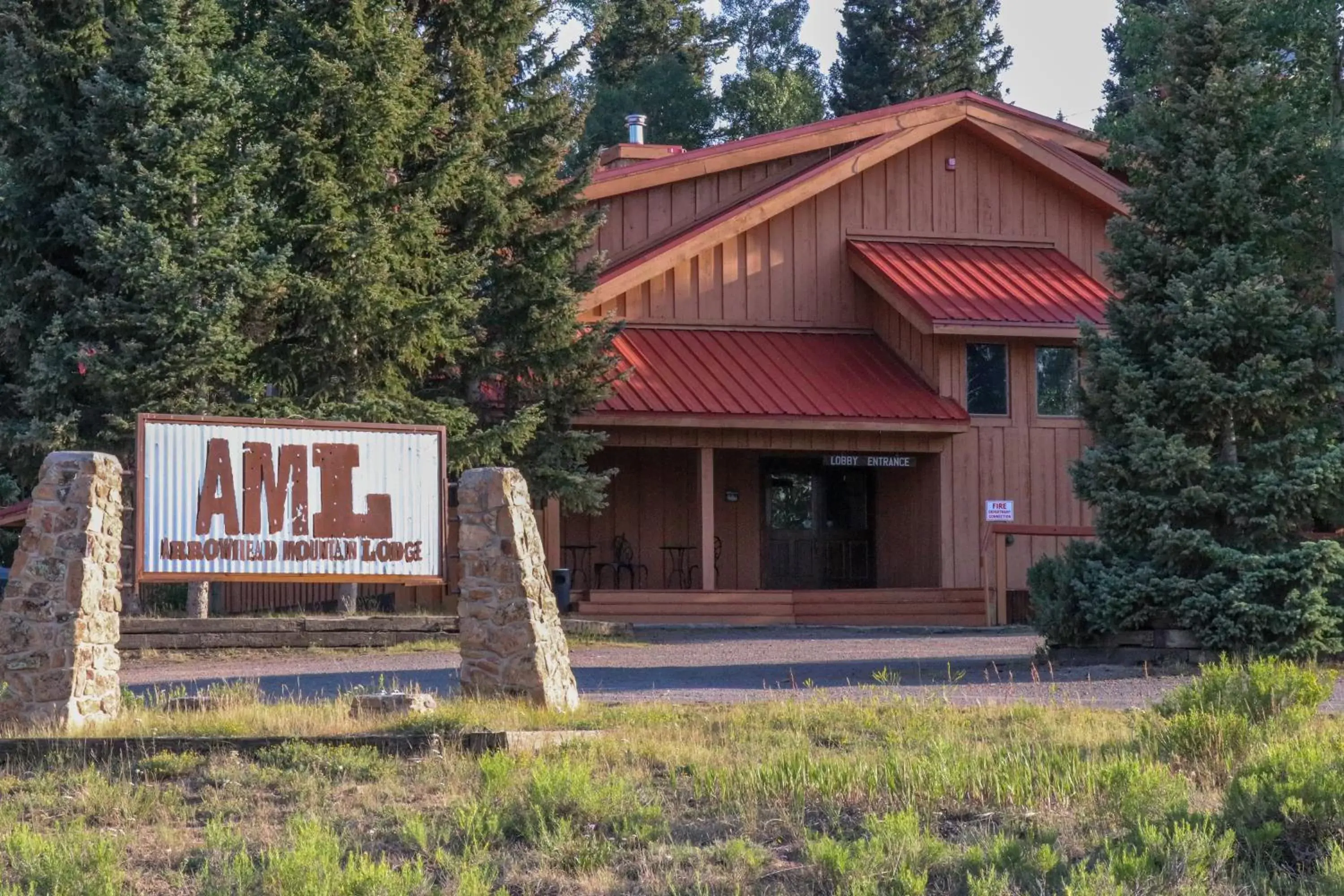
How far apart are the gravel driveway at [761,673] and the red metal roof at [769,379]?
4.59 m

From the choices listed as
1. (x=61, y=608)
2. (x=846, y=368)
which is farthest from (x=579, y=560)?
(x=61, y=608)

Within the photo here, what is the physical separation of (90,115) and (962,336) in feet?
44.3

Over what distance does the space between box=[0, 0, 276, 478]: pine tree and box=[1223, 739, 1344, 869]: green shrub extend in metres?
13.5

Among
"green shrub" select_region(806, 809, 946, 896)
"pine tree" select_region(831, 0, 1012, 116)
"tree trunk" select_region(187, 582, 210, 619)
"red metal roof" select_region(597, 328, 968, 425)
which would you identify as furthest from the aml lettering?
"pine tree" select_region(831, 0, 1012, 116)

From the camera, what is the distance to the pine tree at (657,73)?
2094 inches

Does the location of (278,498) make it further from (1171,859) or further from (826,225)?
(826,225)

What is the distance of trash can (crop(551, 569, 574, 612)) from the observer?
23.7 meters

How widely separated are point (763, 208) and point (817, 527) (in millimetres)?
5681

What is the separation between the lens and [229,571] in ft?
48.5

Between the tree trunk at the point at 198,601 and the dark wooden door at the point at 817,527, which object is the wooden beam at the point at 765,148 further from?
the tree trunk at the point at 198,601

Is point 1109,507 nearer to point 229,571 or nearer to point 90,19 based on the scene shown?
point 229,571

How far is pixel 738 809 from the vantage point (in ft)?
33.0

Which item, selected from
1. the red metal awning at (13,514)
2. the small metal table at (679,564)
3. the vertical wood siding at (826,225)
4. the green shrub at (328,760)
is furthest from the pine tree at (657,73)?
the green shrub at (328,760)

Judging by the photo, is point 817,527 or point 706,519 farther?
point 817,527
